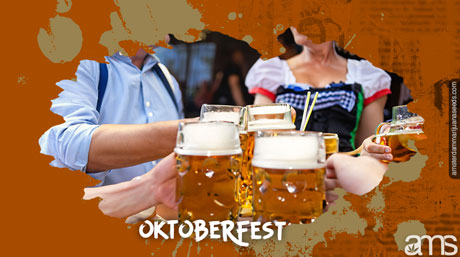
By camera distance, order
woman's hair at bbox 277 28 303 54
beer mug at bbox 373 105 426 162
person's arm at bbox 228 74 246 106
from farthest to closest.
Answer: person's arm at bbox 228 74 246 106 → woman's hair at bbox 277 28 303 54 → beer mug at bbox 373 105 426 162

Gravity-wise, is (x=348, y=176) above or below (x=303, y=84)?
below

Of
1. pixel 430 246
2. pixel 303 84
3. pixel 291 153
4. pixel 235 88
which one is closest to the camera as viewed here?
pixel 291 153

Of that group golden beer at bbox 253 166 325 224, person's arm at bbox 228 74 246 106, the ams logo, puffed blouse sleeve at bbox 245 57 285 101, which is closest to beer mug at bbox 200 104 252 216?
golden beer at bbox 253 166 325 224

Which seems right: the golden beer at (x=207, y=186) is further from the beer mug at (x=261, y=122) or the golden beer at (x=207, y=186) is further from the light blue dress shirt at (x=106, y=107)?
the light blue dress shirt at (x=106, y=107)

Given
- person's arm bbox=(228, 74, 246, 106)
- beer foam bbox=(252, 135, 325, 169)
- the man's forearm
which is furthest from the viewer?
person's arm bbox=(228, 74, 246, 106)

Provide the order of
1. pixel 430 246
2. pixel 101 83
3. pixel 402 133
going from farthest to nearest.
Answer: pixel 101 83, pixel 402 133, pixel 430 246

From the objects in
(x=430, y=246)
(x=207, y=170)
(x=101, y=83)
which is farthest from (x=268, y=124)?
(x=101, y=83)

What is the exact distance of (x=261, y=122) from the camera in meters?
0.83

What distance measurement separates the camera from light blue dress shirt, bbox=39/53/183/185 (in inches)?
38.4

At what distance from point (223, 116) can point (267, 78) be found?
0.76 m

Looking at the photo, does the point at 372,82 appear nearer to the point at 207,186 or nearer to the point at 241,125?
the point at 241,125

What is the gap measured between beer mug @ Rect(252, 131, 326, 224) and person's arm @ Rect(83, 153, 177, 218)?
24 centimetres

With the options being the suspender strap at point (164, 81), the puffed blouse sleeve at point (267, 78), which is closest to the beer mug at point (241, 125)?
the suspender strap at point (164, 81)

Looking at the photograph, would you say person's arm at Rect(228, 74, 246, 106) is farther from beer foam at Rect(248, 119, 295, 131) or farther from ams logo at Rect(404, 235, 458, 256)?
ams logo at Rect(404, 235, 458, 256)
